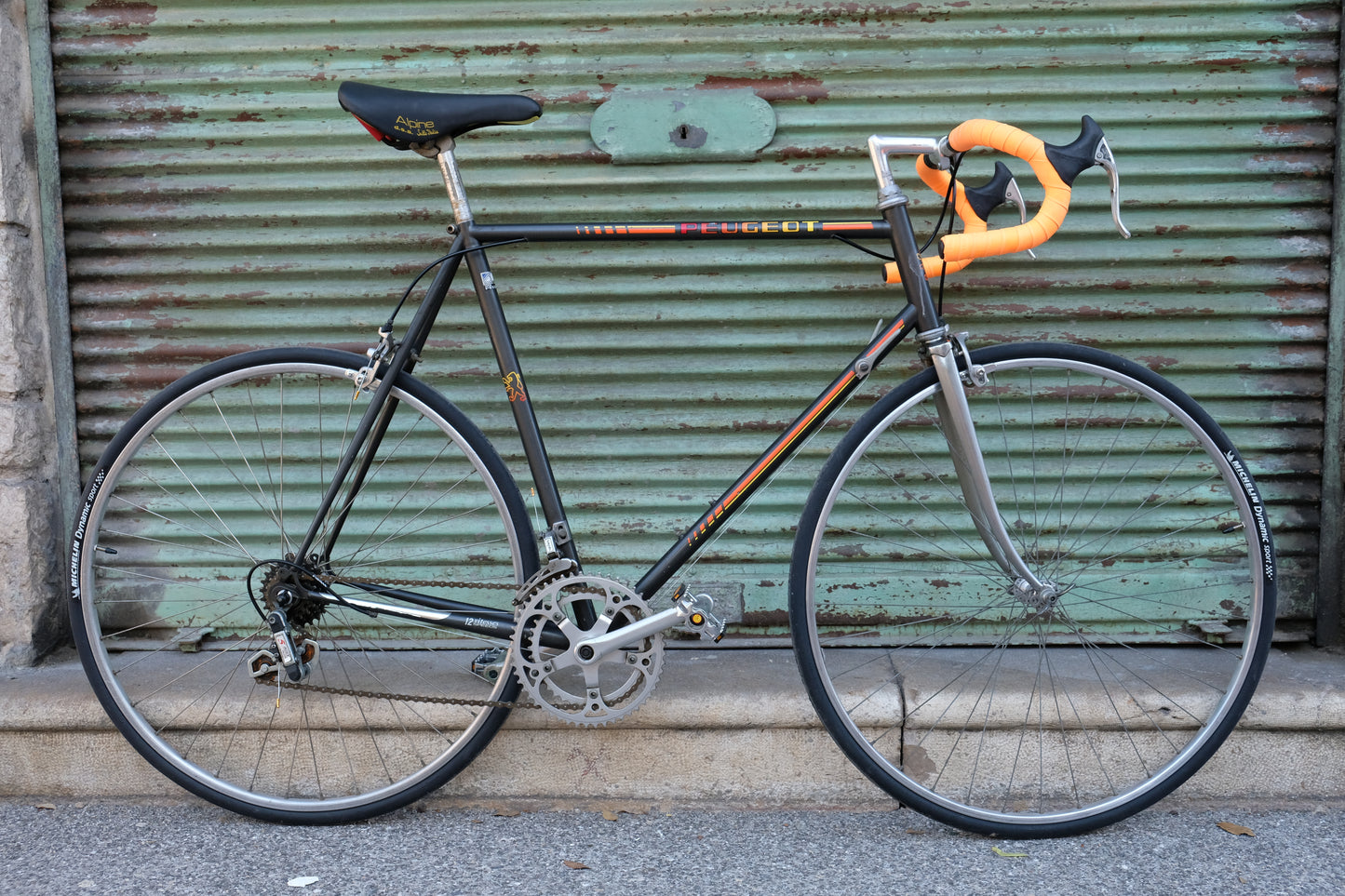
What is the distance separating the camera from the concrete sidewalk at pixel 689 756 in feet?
8.95

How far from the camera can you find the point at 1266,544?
2.50 meters

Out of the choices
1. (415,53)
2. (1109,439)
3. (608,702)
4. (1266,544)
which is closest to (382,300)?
(415,53)

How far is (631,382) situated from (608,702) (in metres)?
1.03

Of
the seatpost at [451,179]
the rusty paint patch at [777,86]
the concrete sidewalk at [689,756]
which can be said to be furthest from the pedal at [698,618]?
the rusty paint patch at [777,86]

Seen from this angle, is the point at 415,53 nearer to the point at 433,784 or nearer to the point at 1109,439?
the point at 433,784

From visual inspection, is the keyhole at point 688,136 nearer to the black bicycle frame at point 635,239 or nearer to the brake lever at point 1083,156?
the black bicycle frame at point 635,239

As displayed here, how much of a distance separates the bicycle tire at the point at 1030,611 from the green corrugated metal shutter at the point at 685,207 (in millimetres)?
194

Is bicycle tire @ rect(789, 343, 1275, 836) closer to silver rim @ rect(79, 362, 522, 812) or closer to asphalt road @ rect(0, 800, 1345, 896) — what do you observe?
asphalt road @ rect(0, 800, 1345, 896)

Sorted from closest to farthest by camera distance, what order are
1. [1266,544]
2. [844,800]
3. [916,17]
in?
[1266,544]
[844,800]
[916,17]

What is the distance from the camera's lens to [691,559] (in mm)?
3012

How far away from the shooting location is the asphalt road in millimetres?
2350

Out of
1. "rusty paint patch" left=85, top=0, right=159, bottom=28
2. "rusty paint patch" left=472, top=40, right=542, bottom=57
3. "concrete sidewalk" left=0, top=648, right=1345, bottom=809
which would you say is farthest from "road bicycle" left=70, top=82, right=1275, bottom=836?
"rusty paint patch" left=85, top=0, right=159, bottom=28

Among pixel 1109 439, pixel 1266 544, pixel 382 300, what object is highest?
pixel 382 300

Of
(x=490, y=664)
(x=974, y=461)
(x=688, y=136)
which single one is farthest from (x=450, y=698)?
(x=688, y=136)
